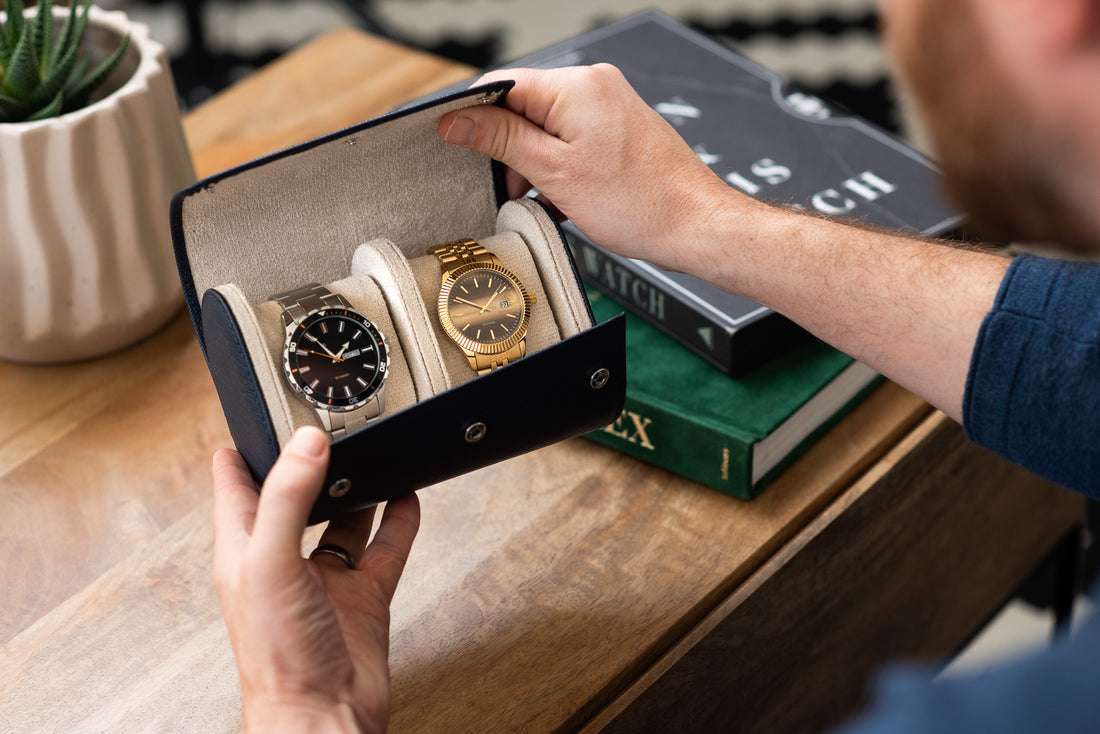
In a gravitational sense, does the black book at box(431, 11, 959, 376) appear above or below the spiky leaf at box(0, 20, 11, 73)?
below

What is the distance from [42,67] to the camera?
2.82 ft

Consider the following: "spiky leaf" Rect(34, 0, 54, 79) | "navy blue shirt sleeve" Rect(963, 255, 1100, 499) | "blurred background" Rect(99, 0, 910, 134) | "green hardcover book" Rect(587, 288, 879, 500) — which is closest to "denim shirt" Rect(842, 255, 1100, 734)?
"navy blue shirt sleeve" Rect(963, 255, 1100, 499)

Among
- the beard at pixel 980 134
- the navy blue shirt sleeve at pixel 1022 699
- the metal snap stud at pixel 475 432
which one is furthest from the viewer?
the metal snap stud at pixel 475 432

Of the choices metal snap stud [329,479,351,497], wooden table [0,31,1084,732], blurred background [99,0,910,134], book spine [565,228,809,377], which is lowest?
blurred background [99,0,910,134]

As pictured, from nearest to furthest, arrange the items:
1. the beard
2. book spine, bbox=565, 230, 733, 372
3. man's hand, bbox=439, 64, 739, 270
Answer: the beard
man's hand, bbox=439, 64, 739, 270
book spine, bbox=565, 230, 733, 372

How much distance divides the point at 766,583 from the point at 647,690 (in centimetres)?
13

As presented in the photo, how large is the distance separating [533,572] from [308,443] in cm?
26

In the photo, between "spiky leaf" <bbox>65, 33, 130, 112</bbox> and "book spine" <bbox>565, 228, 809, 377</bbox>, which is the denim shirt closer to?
"book spine" <bbox>565, 228, 809, 377</bbox>

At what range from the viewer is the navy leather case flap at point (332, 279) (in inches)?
24.8

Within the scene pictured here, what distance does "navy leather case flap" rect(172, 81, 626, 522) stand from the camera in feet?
2.07

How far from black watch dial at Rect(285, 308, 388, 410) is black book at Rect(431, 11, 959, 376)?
0.30 m

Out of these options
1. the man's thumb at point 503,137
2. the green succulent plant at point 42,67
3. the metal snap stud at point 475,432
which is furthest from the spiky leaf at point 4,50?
the metal snap stud at point 475,432

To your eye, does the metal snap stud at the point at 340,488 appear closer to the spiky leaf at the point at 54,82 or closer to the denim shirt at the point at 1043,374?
the denim shirt at the point at 1043,374

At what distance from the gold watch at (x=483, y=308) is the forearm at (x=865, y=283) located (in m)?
0.15
